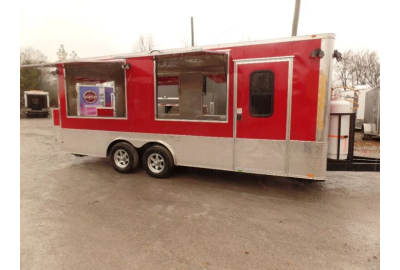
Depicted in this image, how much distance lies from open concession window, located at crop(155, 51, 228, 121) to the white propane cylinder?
196 cm

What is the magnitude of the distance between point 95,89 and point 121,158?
6.47 ft

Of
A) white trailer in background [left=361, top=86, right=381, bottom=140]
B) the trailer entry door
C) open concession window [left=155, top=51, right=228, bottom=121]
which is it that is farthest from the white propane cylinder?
white trailer in background [left=361, top=86, right=381, bottom=140]

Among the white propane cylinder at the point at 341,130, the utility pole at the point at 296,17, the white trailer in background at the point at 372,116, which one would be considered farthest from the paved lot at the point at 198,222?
the utility pole at the point at 296,17

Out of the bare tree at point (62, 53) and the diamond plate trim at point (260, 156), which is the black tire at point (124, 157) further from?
the bare tree at point (62, 53)

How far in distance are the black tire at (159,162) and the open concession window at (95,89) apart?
113cm

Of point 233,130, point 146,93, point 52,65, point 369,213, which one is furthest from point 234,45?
point 52,65

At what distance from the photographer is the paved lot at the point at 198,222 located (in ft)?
9.73

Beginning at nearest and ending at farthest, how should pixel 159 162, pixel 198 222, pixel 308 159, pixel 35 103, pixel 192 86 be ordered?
pixel 198 222 → pixel 308 159 → pixel 192 86 → pixel 159 162 → pixel 35 103

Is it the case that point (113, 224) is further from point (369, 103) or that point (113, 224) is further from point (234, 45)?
point (369, 103)

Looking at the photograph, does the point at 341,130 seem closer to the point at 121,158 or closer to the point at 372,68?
the point at 121,158

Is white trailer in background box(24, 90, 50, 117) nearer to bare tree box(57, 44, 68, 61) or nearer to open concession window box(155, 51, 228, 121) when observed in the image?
bare tree box(57, 44, 68, 61)

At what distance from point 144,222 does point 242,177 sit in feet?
9.57

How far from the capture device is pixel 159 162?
5980 millimetres

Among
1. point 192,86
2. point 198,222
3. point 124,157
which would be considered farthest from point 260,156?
point 124,157
